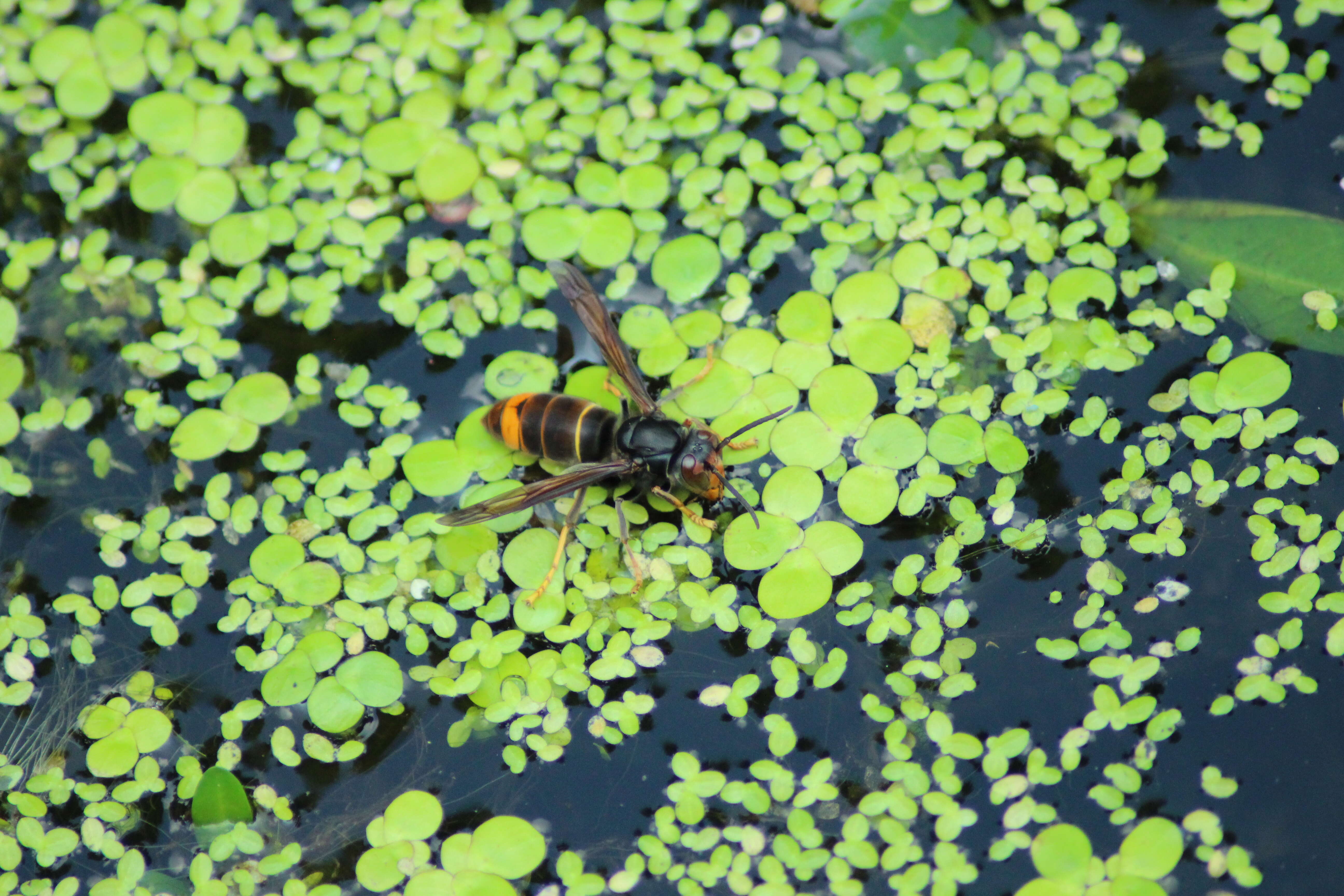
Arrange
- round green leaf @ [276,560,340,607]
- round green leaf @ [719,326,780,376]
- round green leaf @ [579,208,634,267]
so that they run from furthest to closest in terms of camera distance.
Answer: round green leaf @ [579,208,634,267] < round green leaf @ [719,326,780,376] < round green leaf @ [276,560,340,607]

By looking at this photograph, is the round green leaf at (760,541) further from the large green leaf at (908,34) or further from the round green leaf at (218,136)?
the round green leaf at (218,136)

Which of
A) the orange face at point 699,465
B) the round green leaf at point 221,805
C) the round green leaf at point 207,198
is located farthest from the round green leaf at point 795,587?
the round green leaf at point 207,198

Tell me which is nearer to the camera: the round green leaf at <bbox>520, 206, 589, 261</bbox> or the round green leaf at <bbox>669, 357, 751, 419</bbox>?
the round green leaf at <bbox>669, 357, 751, 419</bbox>

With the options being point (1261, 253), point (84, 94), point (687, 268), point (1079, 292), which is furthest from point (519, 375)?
point (1261, 253)

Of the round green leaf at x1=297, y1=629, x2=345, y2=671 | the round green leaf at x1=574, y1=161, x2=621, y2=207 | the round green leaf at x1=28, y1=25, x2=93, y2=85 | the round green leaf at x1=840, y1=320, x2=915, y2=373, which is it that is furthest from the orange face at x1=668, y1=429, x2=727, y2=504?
the round green leaf at x1=28, y1=25, x2=93, y2=85

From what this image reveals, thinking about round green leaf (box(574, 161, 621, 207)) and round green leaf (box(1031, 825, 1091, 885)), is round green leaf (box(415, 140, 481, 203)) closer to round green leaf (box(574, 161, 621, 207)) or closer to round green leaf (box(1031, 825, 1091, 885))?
round green leaf (box(574, 161, 621, 207))

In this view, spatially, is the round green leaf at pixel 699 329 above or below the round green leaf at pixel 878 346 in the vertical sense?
below
